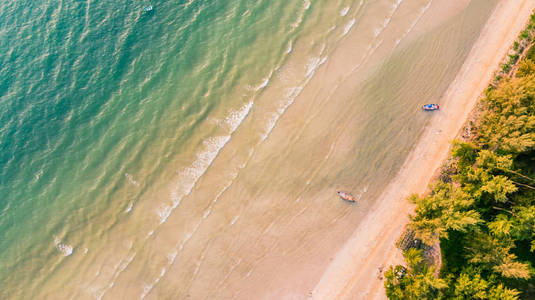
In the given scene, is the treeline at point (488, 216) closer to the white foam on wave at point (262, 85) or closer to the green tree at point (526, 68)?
the green tree at point (526, 68)

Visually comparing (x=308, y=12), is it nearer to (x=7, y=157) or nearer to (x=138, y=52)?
(x=138, y=52)

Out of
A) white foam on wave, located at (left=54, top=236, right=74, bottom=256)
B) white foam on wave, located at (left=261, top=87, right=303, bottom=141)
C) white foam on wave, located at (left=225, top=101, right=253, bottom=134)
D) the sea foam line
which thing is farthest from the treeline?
white foam on wave, located at (left=54, top=236, right=74, bottom=256)

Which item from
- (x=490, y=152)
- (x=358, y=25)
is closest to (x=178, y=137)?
(x=358, y=25)

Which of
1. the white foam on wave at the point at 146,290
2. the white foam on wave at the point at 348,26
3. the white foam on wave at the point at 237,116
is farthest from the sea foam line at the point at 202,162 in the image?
the white foam on wave at the point at 348,26

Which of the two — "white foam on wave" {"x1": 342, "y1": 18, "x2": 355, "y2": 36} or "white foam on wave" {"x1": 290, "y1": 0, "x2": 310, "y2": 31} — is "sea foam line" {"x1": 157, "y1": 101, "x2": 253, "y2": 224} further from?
"white foam on wave" {"x1": 342, "y1": 18, "x2": 355, "y2": 36}

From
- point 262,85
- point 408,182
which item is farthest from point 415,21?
point 262,85

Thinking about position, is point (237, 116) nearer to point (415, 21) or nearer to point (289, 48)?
point (289, 48)

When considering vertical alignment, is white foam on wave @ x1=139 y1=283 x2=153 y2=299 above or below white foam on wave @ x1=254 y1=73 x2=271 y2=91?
below

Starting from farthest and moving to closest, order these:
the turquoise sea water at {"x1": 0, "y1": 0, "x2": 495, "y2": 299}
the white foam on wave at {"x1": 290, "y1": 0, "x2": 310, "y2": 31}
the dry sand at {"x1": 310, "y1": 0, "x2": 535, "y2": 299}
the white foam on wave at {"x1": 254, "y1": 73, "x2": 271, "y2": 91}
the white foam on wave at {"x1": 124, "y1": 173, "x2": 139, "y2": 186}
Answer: the white foam on wave at {"x1": 290, "y1": 0, "x2": 310, "y2": 31}
the white foam on wave at {"x1": 254, "y1": 73, "x2": 271, "y2": 91}
the white foam on wave at {"x1": 124, "y1": 173, "x2": 139, "y2": 186}
the turquoise sea water at {"x1": 0, "y1": 0, "x2": 495, "y2": 299}
the dry sand at {"x1": 310, "y1": 0, "x2": 535, "y2": 299}
